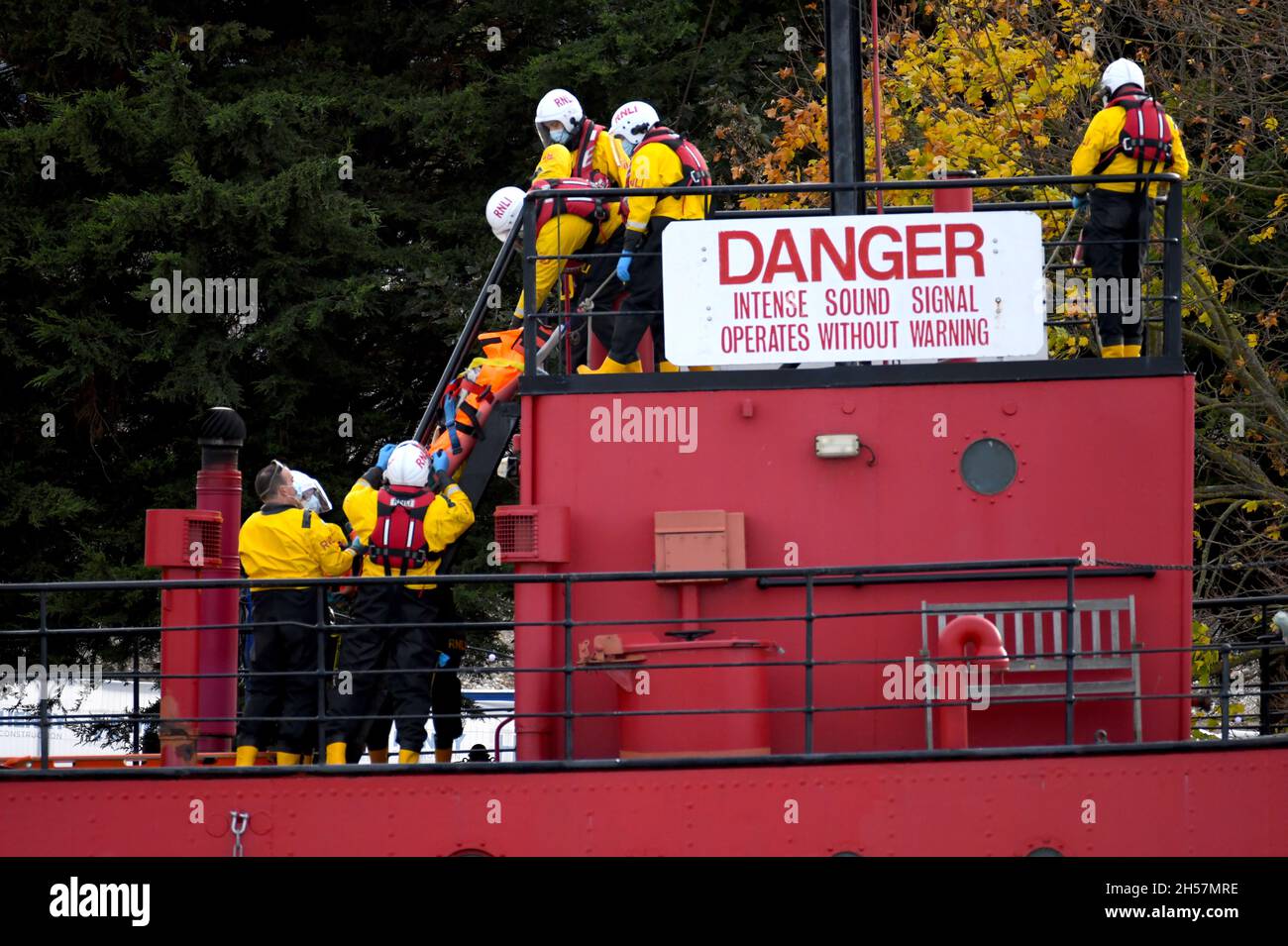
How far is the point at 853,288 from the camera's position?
897 centimetres

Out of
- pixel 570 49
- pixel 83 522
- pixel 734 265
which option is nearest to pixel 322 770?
pixel 734 265

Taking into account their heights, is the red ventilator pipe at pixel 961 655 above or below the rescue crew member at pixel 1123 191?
below

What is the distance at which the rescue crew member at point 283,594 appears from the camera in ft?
31.9

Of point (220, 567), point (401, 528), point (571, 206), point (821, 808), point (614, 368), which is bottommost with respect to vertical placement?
point (821, 808)

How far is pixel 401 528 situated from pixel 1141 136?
4.54 m

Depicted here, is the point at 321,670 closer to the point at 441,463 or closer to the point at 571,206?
the point at 441,463

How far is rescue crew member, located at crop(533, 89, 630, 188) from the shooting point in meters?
10.5
